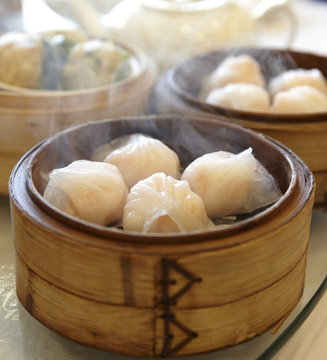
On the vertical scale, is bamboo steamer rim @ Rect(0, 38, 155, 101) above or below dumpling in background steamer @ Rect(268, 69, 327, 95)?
above

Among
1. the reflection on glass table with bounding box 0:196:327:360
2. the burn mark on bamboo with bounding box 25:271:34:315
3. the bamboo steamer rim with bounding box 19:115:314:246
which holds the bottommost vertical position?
the reflection on glass table with bounding box 0:196:327:360

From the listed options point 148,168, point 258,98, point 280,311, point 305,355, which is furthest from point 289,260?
point 258,98

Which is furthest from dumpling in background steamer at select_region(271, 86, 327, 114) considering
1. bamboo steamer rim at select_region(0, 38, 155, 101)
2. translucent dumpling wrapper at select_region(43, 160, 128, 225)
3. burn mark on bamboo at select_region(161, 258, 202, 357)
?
burn mark on bamboo at select_region(161, 258, 202, 357)

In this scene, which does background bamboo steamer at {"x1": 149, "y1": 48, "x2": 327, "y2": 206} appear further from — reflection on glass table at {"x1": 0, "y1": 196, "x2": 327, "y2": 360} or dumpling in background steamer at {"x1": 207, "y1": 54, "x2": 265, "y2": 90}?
reflection on glass table at {"x1": 0, "y1": 196, "x2": 327, "y2": 360}

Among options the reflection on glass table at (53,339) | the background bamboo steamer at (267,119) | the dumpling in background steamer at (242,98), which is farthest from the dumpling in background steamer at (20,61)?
the reflection on glass table at (53,339)

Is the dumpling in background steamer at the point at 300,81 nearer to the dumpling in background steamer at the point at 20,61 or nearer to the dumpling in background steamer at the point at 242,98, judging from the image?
the dumpling in background steamer at the point at 242,98

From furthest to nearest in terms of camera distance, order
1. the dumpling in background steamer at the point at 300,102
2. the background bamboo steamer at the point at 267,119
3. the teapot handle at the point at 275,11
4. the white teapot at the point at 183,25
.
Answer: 1. the teapot handle at the point at 275,11
2. the white teapot at the point at 183,25
3. the dumpling in background steamer at the point at 300,102
4. the background bamboo steamer at the point at 267,119
